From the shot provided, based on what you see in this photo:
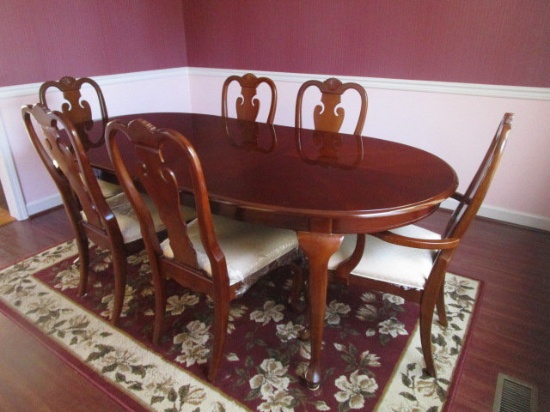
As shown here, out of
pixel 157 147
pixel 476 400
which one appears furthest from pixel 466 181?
pixel 157 147

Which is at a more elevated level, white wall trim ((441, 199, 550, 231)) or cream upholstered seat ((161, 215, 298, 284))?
cream upholstered seat ((161, 215, 298, 284))

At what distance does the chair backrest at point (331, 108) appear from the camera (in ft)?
6.91

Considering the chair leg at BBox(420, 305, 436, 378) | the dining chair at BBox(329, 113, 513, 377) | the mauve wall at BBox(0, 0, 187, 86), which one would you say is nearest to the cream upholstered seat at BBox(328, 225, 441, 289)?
the dining chair at BBox(329, 113, 513, 377)

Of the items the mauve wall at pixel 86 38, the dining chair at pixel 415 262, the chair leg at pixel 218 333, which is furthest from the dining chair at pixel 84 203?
the mauve wall at pixel 86 38

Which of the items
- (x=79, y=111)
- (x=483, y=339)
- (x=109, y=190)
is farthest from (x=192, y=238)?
(x=79, y=111)

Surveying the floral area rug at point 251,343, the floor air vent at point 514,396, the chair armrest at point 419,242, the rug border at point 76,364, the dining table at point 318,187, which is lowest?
the floor air vent at point 514,396

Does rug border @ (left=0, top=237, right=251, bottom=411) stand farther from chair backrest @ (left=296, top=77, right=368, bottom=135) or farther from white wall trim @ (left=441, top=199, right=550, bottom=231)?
white wall trim @ (left=441, top=199, right=550, bottom=231)

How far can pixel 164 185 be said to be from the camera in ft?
4.07

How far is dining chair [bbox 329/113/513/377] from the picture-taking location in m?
1.30

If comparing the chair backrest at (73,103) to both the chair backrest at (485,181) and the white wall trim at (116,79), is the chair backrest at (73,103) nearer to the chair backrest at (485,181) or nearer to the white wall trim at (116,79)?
the white wall trim at (116,79)

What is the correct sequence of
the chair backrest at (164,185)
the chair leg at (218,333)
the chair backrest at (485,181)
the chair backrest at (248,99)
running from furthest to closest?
the chair backrest at (248,99) → the chair leg at (218,333) → the chair backrest at (485,181) → the chair backrest at (164,185)

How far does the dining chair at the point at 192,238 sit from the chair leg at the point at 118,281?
0.72 feet

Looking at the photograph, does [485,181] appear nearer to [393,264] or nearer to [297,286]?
[393,264]

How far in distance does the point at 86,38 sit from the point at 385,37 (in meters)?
2.19
